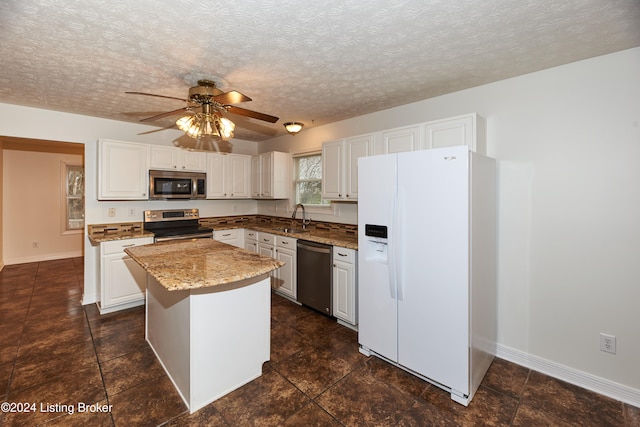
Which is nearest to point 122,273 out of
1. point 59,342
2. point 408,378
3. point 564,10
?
point 59,342

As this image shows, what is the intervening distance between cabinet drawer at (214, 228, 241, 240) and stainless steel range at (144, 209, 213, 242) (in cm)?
13

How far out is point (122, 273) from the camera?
3.61m

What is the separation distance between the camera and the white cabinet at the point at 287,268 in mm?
3805

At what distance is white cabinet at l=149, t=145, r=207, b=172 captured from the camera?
407 centimetres

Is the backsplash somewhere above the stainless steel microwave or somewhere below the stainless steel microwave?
below

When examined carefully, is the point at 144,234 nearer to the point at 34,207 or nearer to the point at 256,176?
the point at 256,176

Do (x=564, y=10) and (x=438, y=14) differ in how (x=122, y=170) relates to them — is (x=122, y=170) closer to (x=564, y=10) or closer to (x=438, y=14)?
(x=438, y=14)

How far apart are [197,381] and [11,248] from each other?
6501 mm

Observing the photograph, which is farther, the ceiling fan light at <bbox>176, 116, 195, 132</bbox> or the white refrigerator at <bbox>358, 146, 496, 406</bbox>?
the ceiling fan light at <bbox>176, 116, 195, 132</bbox>

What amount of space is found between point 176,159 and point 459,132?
12.4 ft

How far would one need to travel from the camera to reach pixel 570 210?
7.56 ft

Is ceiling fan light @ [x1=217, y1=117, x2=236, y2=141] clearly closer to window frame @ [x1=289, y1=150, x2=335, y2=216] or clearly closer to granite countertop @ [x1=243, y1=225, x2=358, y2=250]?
granite countertop @ [x1=243, y1=225, x2=358, y2=250]

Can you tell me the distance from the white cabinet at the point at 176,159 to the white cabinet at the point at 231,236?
3.41 feet

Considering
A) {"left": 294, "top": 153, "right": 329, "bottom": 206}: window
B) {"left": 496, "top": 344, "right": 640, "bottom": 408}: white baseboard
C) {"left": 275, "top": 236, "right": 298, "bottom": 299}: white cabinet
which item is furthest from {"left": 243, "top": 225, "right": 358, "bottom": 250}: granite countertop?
{"left": 496, "top": 344, "right": 640, "bottom": 408}: white baseboard
